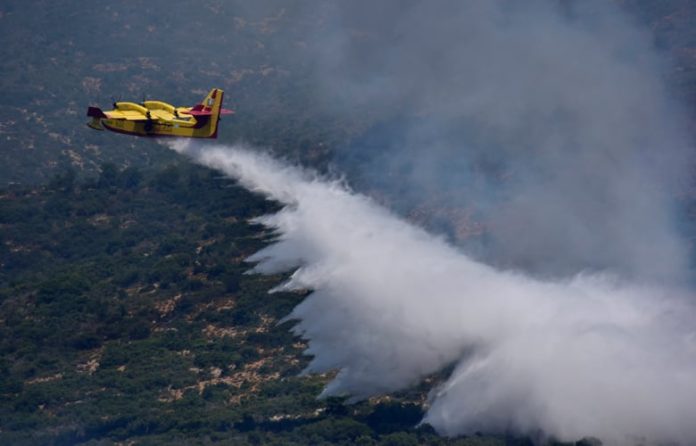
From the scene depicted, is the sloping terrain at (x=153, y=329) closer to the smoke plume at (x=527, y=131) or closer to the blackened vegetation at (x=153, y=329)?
the blackened vegetation at (x=153, y=329)

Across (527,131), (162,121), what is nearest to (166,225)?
(527,131)

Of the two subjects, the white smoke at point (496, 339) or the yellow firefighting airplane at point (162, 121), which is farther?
the yellow firefighting airplane at point (162, 121)

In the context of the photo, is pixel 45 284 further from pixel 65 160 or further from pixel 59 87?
pixel 59 87

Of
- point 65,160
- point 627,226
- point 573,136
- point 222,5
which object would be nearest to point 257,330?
point 627,226

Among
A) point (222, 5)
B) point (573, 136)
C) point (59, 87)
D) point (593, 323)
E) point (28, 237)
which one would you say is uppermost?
point (222, 5)

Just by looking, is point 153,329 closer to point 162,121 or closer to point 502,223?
point 162,121

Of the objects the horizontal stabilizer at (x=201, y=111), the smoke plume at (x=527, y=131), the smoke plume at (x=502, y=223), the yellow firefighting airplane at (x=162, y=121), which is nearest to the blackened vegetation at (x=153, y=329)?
the smoke plume at (x=502, y=223)
